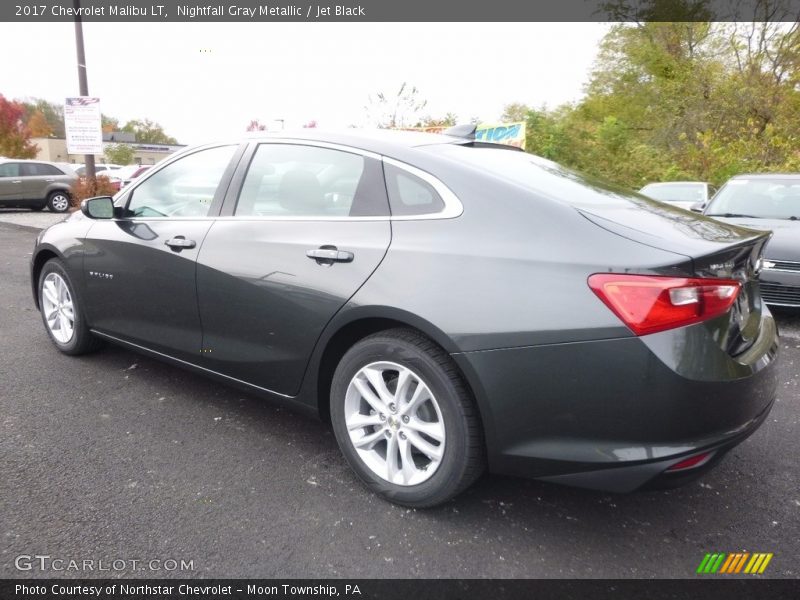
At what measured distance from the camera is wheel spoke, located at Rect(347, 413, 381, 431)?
2398mm

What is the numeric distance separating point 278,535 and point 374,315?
92 cm

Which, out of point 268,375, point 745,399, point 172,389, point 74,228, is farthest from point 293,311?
point 74,228

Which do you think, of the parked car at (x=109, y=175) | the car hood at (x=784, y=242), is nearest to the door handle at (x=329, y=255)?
the car hood at (x=784, y=242)

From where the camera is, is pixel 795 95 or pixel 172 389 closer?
pixel 172 389

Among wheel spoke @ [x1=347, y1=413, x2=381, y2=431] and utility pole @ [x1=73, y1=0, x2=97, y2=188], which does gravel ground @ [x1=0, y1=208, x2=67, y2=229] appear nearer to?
utility pole @ [x1=73, y1=0, x2=97, y2=188]

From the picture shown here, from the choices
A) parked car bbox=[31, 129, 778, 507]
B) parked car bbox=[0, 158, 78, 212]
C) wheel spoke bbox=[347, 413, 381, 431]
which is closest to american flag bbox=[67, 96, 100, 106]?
parked car bbox=[0, 158, 78, 212]

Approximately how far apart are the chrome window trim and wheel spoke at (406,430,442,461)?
34.0 inches

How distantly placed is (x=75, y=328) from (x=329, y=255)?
2.44 m

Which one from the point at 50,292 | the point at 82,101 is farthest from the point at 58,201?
the point at 50,292

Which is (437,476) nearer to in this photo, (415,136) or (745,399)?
(745,399)

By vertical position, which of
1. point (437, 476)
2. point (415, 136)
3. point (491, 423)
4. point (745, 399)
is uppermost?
point (415, 136)

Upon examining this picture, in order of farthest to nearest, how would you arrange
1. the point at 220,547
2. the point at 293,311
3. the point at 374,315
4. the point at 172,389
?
the point at 172,389, the point at 293,311, the point at 374,315, the point at 220,547

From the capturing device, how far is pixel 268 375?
275 centimetres

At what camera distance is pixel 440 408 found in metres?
2.17
